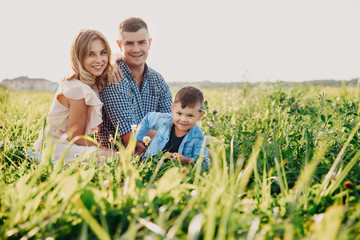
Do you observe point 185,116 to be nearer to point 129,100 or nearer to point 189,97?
point 189,97

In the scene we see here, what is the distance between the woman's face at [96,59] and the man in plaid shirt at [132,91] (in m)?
0.22

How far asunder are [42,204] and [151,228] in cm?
60

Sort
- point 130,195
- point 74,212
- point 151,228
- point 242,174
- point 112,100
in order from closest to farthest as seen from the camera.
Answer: point 151,228, point 74,212, point 130,195, point 242,174, point 112,100

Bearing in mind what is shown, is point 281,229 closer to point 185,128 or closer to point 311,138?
point 311,138

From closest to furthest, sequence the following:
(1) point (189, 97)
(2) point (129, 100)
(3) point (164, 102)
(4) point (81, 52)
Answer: (1) point (189, 97), (4) point (81, 52), (2) point (129, 100), (3) point (164, 102)

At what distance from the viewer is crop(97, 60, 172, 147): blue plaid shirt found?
3131 mm

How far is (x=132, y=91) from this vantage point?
11.4 feet

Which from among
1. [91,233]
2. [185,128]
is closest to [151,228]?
[91,233]

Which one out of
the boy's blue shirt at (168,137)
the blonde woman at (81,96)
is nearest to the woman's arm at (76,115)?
the blonde woman at (81,96)

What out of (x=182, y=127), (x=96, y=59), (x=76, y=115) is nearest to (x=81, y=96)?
(x=76, y=115)

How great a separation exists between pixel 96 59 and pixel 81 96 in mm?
447

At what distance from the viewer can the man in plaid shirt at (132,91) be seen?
314 cm

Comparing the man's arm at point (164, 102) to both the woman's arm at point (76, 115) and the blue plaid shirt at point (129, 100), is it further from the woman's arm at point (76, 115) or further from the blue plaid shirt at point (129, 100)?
the woman's arm at point (76, 115)

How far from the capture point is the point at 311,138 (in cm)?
229
